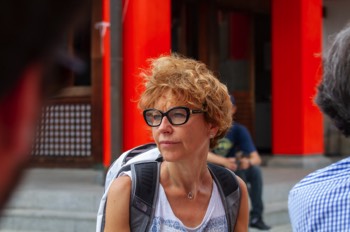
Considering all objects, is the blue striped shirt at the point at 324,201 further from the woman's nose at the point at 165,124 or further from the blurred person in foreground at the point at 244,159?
the blurred person in foreground at the point at 244,159

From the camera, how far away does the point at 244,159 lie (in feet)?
23.7

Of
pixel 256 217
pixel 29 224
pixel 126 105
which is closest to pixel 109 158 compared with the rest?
pixel 126 105

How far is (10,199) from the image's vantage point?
1.87 feet

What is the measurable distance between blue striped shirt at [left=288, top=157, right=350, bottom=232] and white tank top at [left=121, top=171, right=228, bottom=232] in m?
0.67

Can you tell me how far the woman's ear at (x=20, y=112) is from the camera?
1.79 ft

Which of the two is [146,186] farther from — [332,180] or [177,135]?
[332,180]

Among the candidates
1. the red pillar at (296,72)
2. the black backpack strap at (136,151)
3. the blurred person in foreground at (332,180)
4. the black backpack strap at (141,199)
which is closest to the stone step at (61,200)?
the red pillar at (296,72)

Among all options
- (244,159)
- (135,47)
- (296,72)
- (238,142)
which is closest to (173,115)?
(238,142)

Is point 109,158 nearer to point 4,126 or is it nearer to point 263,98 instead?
point 263,98

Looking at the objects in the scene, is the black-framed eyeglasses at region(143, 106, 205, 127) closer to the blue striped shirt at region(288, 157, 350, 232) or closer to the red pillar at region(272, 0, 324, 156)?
the blue striped shirt at region(288, 157, 350, 232)

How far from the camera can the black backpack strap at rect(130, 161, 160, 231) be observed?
7.50 ft

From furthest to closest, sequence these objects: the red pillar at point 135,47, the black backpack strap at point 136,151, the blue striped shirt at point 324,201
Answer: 1. the red pillar at point 135,47
2. the black backpack strap at point 136,151
3. the blue striped shirt at point 324,201

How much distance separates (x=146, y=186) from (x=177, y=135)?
28 centimetres

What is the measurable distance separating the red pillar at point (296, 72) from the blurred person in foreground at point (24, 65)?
11202 mm
